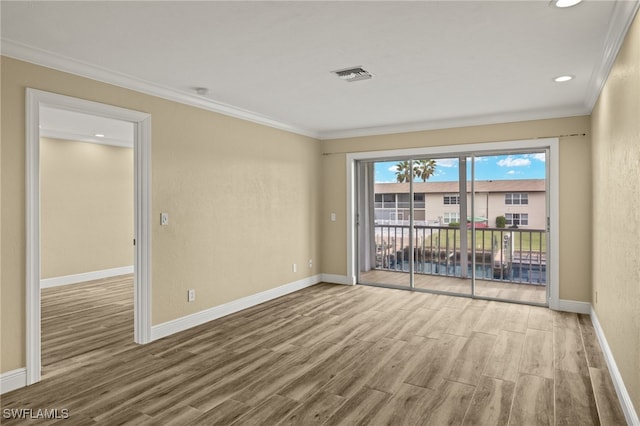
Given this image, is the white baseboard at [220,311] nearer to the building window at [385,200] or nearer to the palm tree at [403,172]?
the building window at [385,200]

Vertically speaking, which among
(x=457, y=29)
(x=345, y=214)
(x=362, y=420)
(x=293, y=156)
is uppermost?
(x=457, y=29)

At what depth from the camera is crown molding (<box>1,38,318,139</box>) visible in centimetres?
281

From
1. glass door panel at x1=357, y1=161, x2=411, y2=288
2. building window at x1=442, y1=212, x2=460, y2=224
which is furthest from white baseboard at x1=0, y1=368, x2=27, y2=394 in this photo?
building window at x1=442, y1=212, x2=460, y2=224

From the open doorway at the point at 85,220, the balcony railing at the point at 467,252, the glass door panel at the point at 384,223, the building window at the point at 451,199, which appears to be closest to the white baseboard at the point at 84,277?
the open doorway at the point at 85,220

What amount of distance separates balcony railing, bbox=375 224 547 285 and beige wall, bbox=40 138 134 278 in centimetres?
482

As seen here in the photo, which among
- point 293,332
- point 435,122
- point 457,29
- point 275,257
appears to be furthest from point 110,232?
point 457,29

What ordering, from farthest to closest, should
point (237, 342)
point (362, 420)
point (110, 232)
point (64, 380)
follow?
point (110, 232) < point (237, 342) < point (64, 380) < point (362, 420)

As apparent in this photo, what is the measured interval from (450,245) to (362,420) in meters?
4.25

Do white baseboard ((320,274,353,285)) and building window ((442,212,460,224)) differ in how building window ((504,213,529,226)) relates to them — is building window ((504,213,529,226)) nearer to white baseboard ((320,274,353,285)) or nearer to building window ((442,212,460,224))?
building window ((442,212,460,224))

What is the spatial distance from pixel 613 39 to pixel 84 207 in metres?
7.46

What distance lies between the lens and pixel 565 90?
156 inches

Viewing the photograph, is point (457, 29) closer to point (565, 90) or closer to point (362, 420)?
point (565, 90)

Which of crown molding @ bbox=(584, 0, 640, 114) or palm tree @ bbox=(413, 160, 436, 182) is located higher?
crown molding @ bbox=(584, 0, 640, 114)

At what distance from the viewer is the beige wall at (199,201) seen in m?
2.83
